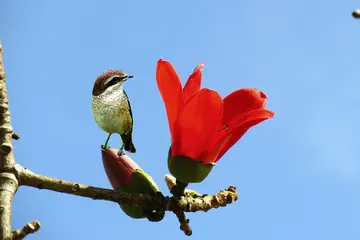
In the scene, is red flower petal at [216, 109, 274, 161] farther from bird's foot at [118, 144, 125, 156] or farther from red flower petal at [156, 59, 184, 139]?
bird's foot at [118, 144, 125, 156]

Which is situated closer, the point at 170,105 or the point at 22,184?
the point at 22,184

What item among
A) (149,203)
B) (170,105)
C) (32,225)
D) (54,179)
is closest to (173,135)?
(170,105)

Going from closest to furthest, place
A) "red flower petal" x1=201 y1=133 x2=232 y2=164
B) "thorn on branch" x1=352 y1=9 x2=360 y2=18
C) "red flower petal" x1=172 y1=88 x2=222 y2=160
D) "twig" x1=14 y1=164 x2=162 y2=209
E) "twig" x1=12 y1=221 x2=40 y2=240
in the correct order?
"thorn on branch" x1=352 y1=9 x2=360 y2=18, "twig" x1=12 y1=221 x2=40 y2=240, "twig" x1=14 y1=164 x2=162 y2=209, "red flower petal" x1=172 y1=88 x2=222 y2=160, "red flower petal" x1=201 y1=133 x2=232 y2=164

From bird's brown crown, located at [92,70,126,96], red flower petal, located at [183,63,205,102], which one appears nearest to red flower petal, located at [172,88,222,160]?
red flower petal, located at [183,63,205,102]

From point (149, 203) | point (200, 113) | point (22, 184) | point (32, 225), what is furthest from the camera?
point (149, 203)

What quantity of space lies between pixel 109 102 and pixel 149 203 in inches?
14.7

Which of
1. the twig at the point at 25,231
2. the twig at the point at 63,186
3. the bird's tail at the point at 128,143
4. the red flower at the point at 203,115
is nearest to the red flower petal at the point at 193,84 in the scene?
the red flower at the point at 203,115

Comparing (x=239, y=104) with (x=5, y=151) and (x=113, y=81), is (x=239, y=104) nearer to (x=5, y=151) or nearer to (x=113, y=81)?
(x=113, y=81)

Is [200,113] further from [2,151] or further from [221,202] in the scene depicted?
[2,151]

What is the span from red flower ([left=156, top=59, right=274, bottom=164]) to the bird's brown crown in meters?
0.17

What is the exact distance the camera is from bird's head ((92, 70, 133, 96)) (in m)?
1.60

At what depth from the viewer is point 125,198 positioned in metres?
1.73

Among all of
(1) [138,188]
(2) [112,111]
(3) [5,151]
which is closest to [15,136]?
(3) [5,151]

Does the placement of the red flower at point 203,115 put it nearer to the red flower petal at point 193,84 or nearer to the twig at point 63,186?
the red flower petal at point 193,84
